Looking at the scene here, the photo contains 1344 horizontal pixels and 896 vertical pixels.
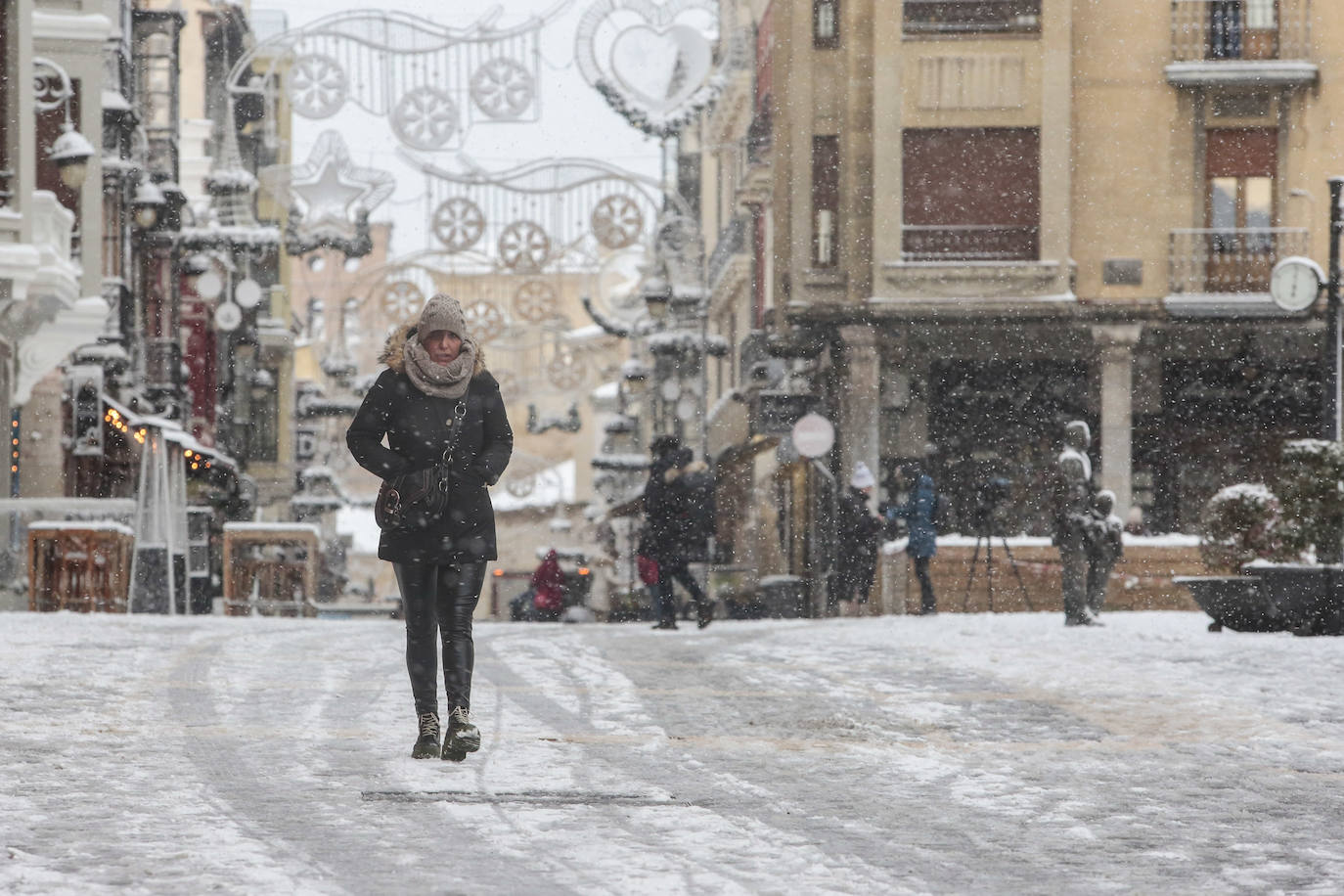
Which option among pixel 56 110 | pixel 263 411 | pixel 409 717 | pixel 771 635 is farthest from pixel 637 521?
pixel 409 717

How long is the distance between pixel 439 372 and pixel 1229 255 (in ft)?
94.1

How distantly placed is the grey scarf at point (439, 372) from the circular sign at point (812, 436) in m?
24.8

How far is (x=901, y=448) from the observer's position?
3712cm

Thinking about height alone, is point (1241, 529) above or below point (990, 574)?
above

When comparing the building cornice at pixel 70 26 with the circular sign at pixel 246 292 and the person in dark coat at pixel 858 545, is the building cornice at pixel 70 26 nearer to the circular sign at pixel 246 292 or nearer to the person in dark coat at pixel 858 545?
the circular sign at pixel 246 292

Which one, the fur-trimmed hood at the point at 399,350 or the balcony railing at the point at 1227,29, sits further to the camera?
the balcony railing at the point at 1227,29

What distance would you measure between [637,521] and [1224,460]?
68.4 feet

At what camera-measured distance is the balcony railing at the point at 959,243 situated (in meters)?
36.2

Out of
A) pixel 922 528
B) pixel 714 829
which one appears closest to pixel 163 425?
pixel 922 528

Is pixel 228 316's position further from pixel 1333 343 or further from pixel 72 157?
pixel 1333 343

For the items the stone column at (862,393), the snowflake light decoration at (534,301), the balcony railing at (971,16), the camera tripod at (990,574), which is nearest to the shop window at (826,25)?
the balcony railing at (971,16)

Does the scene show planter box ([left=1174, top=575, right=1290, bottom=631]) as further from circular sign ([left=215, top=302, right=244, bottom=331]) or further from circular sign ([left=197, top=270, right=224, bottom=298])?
circular sign ([left=215, top=302, right=244, bottom=331])

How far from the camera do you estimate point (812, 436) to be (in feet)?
112

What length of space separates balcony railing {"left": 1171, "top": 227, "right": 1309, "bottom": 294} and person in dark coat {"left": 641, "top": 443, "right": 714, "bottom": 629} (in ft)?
53.2
